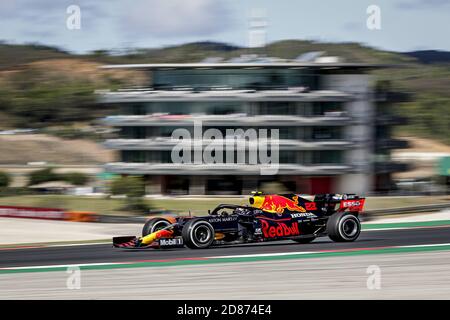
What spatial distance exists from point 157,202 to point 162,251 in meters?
32.2

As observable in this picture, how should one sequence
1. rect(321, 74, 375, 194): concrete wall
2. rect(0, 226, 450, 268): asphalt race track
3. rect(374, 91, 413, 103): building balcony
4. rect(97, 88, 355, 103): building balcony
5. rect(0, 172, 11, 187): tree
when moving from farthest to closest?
rect(0, 172, 11, 187): tree
rect(374, 91, 413, 103): building balcony
rect(321, 74, 375, 194): concrete wall
rect(97, 88, 355, 103): building balcony
rect(0, 226, 450, 268): asphalt race track

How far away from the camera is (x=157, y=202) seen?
51562mm

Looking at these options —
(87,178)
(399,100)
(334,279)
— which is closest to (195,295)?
(334,279)

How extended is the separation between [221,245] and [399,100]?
4281 cm

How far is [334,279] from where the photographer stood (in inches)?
594

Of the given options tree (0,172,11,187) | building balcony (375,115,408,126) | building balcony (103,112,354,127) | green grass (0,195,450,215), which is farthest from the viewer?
tree (0,172,11,187)

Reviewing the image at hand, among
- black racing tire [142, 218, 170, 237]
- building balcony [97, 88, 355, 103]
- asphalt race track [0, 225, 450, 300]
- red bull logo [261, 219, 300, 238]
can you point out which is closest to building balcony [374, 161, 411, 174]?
building balcony [97, 88, 355, 103]

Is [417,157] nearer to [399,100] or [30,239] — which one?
→ [399,100]

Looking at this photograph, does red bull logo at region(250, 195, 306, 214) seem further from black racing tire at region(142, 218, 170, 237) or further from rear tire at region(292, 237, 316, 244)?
black racing tire at region(142, 218, 170, 237)

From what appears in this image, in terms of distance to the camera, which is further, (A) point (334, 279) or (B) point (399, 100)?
(B) point (399, 100)

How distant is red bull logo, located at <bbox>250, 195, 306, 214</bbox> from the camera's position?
765 inches

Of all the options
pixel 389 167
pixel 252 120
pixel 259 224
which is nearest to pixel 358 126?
pixel 389 167

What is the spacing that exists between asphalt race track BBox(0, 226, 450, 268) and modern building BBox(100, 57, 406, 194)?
30.9 meters
